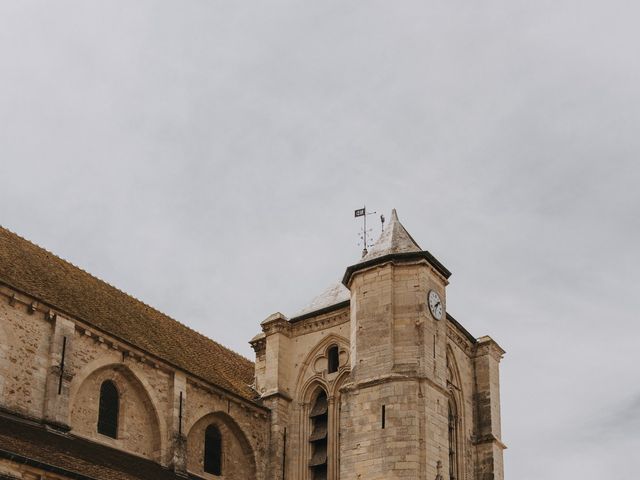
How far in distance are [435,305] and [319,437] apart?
15.9 ft

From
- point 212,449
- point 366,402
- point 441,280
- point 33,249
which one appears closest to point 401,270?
point 441,280

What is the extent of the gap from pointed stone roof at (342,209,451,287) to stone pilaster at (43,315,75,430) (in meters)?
7.07

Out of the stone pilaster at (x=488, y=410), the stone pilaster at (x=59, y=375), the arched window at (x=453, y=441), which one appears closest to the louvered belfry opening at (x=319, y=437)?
the arched window at (x=453, y=441)

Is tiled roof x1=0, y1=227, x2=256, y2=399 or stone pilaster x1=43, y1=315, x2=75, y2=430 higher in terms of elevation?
tiled roof x1=0, y1=227, x2=256, y2=399

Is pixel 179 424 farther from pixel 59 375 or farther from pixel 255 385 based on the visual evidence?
pixel 255 385

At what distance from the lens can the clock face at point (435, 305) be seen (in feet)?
77.3

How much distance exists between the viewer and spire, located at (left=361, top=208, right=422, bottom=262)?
79.3 feet

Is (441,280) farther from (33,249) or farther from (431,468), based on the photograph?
(33,249)

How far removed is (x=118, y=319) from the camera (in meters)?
23.6

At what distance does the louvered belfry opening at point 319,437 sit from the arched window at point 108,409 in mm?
5797

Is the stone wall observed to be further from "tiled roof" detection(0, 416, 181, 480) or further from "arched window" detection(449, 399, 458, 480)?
"arched window" detection(449, 399, 458, 480)

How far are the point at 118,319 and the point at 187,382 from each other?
218cm

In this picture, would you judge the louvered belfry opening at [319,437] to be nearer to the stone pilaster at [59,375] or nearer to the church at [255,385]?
the church at [255,385]

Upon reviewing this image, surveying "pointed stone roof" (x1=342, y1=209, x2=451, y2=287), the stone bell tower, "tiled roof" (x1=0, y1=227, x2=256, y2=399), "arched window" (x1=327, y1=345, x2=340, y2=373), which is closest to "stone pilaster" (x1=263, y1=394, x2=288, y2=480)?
"tiled roof" (x1=0, y1=227, x2=256, y2=399)
